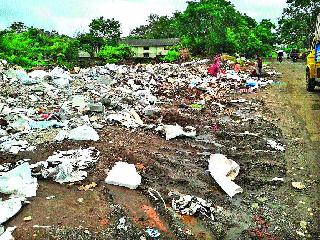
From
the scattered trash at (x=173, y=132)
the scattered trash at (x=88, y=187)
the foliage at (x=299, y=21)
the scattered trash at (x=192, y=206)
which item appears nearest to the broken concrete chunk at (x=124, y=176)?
the scattered trash at (x=88, y=187)

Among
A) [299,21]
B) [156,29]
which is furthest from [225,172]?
[156,29]

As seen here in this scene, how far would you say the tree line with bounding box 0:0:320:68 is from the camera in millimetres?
18797

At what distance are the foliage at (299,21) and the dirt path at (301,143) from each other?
72.3 ft

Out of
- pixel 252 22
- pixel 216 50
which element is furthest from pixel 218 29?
pixel 252 22

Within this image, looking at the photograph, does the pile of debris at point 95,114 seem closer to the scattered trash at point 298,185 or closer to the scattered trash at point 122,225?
the scattered trash at point 122,225

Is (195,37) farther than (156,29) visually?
No

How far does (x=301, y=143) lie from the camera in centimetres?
595

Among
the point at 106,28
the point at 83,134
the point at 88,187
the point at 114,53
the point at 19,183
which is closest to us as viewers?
the point at 19,183

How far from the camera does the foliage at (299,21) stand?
1202 inches

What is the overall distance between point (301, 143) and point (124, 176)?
3279mm

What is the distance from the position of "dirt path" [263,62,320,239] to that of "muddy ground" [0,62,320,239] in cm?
1

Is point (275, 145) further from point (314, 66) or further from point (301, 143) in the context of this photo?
point (314, 66)

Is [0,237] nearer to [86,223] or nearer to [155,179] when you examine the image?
[86,223]

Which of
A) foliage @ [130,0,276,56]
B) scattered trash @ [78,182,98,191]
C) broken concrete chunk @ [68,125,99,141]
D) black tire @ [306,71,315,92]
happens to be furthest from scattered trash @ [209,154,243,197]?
foliage @ [130,0,276,56]
